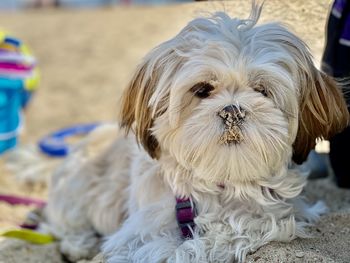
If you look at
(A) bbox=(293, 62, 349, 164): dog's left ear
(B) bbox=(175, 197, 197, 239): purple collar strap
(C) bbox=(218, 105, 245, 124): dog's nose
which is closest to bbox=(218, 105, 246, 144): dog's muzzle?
(C) bbox=(218, 105, 245, 124): dog's nose

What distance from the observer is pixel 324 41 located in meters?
3.57

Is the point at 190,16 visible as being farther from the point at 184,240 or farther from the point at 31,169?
the point at 31,169

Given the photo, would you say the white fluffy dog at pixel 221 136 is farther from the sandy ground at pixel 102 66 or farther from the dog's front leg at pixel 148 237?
the sandy ground at pixel 102 66

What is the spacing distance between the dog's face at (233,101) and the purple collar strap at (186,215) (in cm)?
21

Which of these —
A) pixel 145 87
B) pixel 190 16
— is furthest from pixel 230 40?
pixel 190 16

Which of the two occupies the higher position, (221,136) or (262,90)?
(262,90)

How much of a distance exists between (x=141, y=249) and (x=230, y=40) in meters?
1.02

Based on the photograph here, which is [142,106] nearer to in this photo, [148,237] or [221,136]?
[221,136]

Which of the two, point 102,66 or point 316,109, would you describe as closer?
point 316,109

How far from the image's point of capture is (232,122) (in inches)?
102

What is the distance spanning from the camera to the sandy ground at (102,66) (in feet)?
10.0

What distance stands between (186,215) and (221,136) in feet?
1.77

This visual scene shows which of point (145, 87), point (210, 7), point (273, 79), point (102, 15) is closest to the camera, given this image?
point (273, 79)

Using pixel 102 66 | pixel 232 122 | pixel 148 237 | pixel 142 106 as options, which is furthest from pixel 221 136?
pixel 102 66
